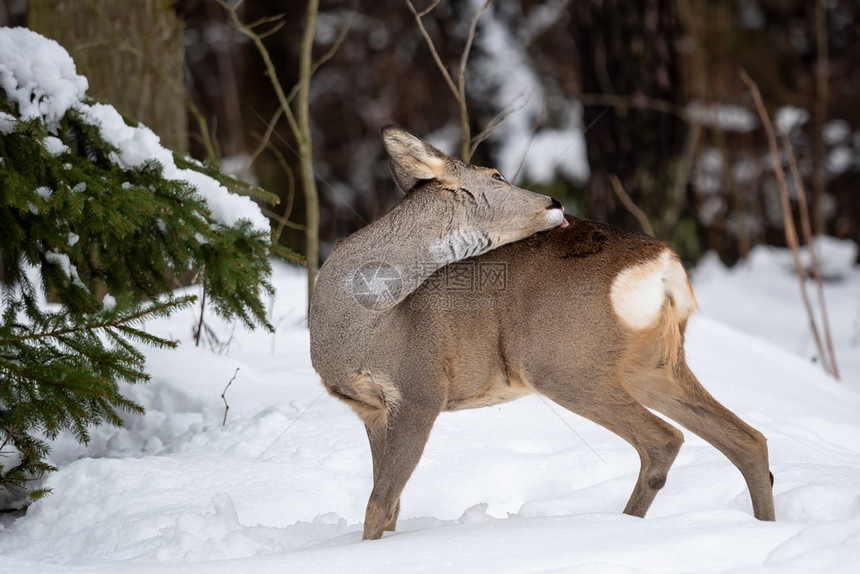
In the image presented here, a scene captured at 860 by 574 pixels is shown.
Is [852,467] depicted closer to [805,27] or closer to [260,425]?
[260,425]

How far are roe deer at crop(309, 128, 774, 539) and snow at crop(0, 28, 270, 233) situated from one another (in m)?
0.93

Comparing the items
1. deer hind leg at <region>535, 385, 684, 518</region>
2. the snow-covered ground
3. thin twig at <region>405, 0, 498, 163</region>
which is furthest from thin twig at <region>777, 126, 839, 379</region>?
deer hind leg at <region>535, 385, 684, 518</region>

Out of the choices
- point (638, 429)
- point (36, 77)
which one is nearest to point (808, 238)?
point (638, 429)

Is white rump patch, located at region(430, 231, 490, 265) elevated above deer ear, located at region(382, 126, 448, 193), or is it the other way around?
deer ear, located at region(382, 126, 448, 193)

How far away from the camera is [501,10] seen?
10805mm

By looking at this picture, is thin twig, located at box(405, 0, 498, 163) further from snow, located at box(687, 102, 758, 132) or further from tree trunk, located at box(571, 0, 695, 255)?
snow, located at box(687, 102, 758, 132)

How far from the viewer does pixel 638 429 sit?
12.0 feet

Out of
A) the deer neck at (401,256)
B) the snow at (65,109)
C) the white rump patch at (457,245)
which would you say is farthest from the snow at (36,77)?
the white rump patch at (457,245)

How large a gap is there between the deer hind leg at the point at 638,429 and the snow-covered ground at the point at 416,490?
0.17 metres

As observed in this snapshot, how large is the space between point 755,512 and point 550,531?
0.94m

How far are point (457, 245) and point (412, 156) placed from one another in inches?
16.0

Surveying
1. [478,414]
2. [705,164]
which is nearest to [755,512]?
[478,414]

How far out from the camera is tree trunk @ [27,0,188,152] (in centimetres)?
→ 607

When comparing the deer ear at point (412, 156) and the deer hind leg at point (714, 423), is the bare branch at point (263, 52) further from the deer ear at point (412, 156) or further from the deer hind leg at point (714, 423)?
the deer hind leg at point (714, 423)
